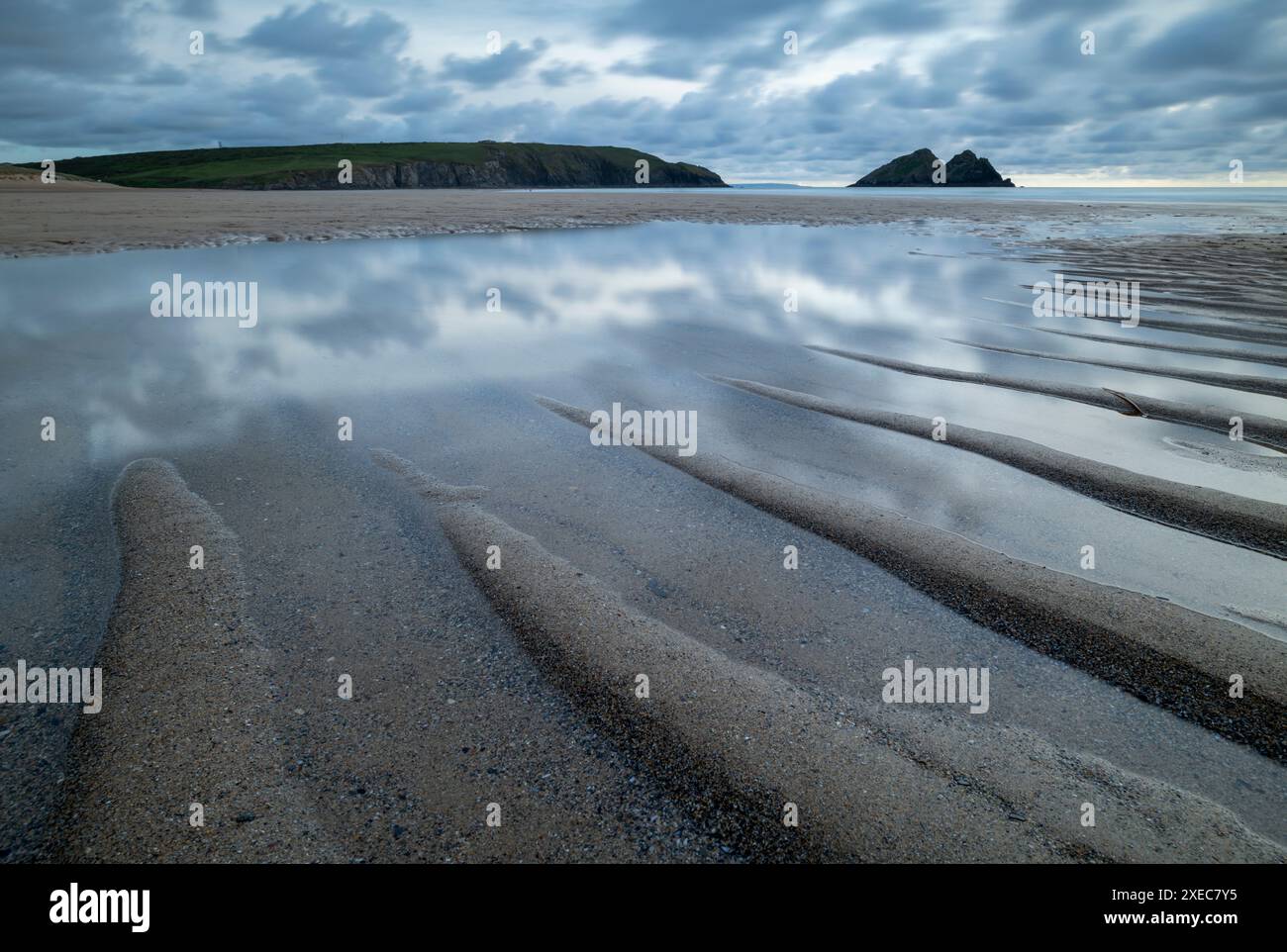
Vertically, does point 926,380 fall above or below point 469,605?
above

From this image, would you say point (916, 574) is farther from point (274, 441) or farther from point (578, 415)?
point (274, 441)

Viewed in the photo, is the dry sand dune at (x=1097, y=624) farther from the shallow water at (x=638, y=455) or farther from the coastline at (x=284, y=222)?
the coastline at (x=284, y=222)

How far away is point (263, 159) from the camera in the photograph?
150m

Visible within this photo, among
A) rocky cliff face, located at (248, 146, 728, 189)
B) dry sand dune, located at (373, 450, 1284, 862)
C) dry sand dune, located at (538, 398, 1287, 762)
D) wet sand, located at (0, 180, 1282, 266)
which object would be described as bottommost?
dry sand dune, located at (373, 450, 1284, 862)

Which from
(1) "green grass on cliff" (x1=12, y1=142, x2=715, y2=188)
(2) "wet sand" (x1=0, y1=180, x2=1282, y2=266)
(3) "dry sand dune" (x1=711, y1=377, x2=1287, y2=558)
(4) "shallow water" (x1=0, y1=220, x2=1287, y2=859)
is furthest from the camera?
(1) "green grass on cliff" (x1=12, y1=142, x2=715, y2=188)

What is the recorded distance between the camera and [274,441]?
7.46 meters

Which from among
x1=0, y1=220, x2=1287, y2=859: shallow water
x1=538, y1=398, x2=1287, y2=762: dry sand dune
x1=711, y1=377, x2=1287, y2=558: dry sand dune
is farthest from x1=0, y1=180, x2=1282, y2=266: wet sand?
x1=538, y1=398, x2=1287, y2=762: dry sand dune

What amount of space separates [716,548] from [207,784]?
139 inches

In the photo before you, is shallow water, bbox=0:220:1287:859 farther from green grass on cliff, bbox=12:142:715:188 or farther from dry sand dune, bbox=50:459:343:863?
green grass on cliff, bbox=12:142:715:188

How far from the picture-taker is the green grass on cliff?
11700 cm

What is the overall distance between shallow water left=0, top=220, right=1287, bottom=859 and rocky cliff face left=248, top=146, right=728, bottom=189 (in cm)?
11258

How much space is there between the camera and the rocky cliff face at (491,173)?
123m
